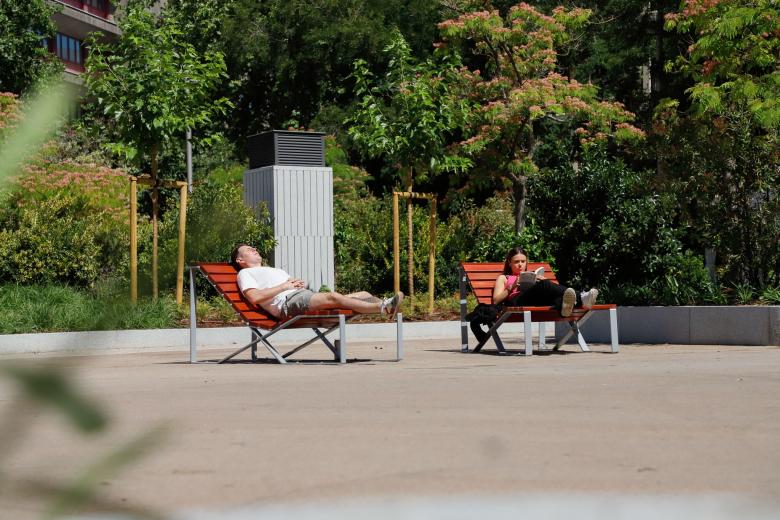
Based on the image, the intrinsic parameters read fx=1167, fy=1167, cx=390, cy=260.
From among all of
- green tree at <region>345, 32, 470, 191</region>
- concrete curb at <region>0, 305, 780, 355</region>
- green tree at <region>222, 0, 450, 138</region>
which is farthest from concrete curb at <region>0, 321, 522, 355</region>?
green tree at <region>222, 0, 450, 138</region>

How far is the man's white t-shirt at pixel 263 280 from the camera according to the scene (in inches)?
379

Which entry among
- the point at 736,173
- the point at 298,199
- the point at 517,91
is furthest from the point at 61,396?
the point at 517,91

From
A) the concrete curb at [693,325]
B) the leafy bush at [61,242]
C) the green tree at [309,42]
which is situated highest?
the green tree at [309,42]

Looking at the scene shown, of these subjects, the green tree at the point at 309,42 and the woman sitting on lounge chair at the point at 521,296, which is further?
the green tree at the point at 309,42

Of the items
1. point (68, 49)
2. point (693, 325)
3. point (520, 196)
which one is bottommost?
point (693, 325)

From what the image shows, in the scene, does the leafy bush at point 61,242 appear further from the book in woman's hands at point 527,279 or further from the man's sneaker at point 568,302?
the man's sneaker at point 568,302

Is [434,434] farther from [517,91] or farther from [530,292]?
[517,91]

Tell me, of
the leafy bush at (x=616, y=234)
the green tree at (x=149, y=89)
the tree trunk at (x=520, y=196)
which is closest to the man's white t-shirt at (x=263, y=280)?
the green tree at (x=149, y=89)

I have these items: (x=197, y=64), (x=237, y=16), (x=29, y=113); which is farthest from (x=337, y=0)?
(x=29, y=113)

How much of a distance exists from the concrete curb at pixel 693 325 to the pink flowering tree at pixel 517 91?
10409 mm

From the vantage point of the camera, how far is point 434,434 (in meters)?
4.37

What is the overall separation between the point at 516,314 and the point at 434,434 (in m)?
6.48

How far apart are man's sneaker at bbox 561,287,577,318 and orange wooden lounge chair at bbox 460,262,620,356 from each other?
21 cm

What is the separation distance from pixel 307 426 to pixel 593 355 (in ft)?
19.1
